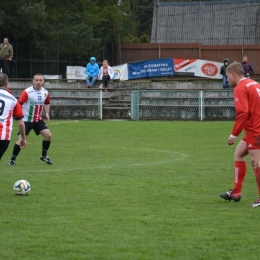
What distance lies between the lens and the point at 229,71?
866 centimetres

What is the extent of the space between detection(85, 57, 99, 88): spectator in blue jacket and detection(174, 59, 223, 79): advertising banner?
23.4 ft

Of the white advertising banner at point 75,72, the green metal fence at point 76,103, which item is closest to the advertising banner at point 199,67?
the white advertising banner at point 75,72

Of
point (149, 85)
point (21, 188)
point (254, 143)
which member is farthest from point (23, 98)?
point (149, 85)

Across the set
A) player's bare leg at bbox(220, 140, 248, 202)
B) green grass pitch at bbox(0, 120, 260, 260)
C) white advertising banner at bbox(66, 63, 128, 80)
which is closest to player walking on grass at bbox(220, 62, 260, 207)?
player's bare leg at bbox(220, 140, 248, 202)

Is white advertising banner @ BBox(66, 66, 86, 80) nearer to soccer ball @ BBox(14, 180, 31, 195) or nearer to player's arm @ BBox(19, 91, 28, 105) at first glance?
player's arm @ BBox(19, 91, 28, 105)

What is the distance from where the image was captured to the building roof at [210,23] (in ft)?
146

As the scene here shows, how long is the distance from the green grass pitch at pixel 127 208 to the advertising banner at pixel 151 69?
64.2ft

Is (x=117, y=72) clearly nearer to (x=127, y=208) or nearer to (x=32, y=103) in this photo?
(x=32, y=103)

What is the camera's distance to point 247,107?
8391 mm

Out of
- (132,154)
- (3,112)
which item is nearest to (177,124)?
(132,154)

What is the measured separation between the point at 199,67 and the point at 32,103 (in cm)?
2337

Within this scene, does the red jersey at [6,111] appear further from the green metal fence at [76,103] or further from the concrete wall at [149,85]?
the concrete wall at [149,85]

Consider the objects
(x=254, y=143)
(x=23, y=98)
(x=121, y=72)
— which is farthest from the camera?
(x=121, y=72)

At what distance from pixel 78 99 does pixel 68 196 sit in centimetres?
1959
